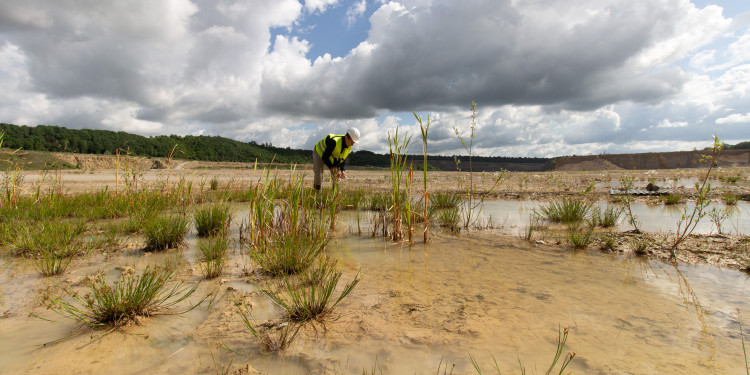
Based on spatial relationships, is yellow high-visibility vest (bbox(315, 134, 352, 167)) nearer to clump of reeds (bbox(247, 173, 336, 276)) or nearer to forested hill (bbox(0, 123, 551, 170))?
clump of reeds (bbox(247, 173, 336, 276))

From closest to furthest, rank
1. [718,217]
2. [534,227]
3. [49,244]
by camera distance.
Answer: [49,244]
[718,217]
[534,227]

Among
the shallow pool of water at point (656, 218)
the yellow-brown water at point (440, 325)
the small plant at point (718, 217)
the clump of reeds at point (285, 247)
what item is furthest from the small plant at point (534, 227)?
the clump of reeds at point (285, 247)

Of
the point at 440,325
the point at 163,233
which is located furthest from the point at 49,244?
the point at 440,325

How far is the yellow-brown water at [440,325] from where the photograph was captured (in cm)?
180

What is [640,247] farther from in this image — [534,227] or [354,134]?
[354,134]

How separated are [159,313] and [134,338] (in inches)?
12.3

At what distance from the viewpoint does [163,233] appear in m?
4.18

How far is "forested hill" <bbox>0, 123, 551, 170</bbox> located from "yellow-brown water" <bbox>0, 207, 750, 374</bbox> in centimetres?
4226

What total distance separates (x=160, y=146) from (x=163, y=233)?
7274 centimetres

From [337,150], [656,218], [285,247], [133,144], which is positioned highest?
[133,144]

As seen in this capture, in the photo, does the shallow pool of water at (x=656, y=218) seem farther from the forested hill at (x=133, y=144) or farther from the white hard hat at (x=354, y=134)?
the forested hill at (x=133, y=144)

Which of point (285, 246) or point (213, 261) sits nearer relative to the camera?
point (285, 246)

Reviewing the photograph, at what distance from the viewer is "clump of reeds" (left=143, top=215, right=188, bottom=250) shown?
414 centimetres

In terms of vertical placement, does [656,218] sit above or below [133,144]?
below
